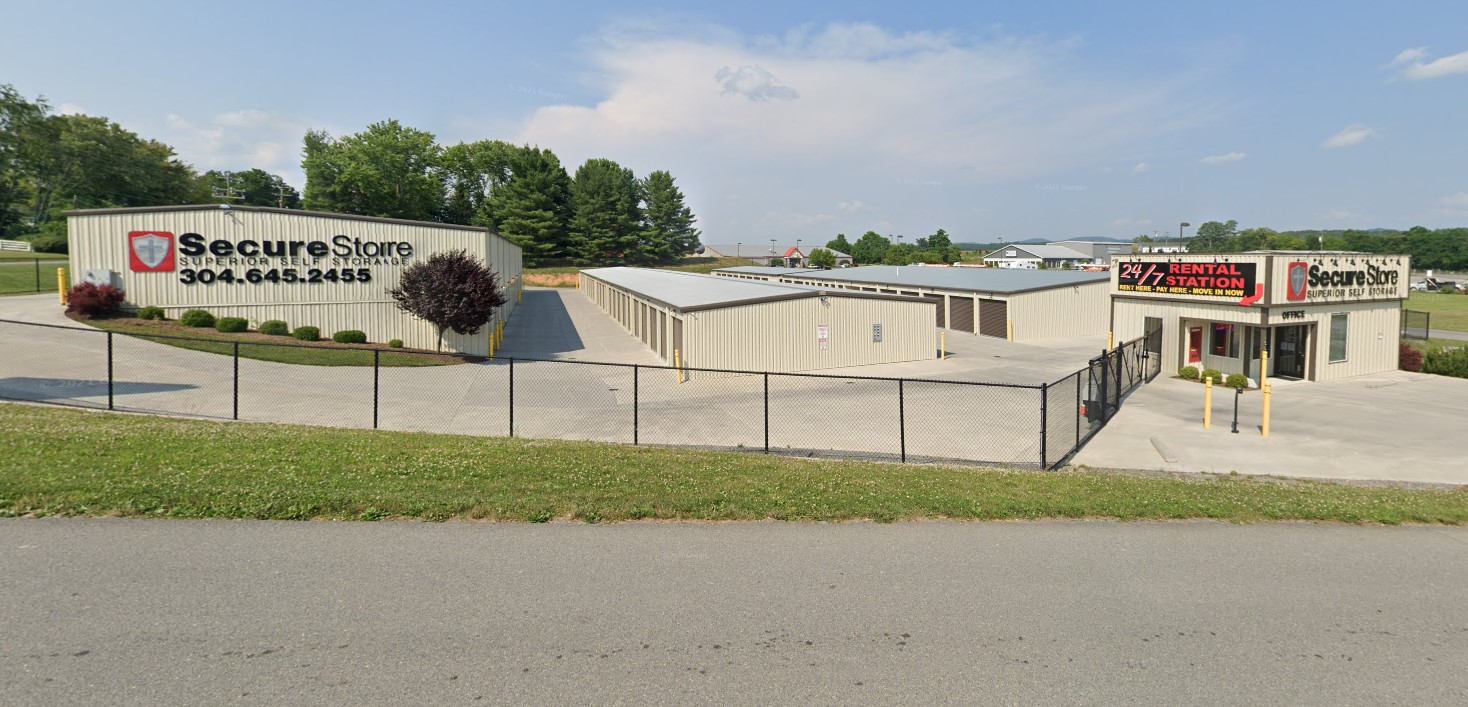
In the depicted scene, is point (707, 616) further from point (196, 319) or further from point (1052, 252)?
point (1052, 252)

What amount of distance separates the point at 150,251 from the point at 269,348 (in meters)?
6.77

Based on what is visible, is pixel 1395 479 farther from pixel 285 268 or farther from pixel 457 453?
pixel 285 268

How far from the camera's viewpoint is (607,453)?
1289 cm

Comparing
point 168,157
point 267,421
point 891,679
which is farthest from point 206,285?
point 168,157

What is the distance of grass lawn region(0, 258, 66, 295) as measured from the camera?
36156 mm

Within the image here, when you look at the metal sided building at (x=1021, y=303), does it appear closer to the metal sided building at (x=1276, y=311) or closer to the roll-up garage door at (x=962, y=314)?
the roll-up garage door at (x=962, y=314)

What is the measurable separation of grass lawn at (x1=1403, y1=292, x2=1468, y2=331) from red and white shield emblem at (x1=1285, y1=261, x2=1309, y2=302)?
3200 cm

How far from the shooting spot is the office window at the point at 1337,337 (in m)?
27.0

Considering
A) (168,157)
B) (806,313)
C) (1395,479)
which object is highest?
(168,157)

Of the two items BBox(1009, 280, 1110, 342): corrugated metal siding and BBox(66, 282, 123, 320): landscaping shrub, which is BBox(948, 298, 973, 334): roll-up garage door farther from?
BBox(66, 282, 123, 320): landscaping shrub

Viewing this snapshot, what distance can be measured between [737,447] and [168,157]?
107 m

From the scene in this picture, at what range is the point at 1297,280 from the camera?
25594 mm

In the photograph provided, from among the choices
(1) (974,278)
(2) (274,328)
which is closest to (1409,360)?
(1) (974,278)

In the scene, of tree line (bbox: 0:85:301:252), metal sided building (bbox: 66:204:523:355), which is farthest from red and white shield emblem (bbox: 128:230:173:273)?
tree line (bbox: 0:85:301:252)
